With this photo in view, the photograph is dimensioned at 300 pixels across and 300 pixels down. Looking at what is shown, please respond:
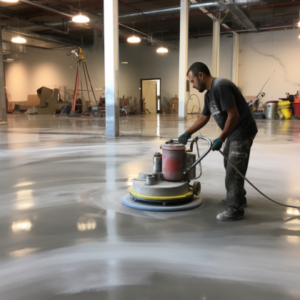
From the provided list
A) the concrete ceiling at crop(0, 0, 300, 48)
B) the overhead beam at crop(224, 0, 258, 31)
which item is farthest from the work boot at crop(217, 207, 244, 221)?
the overhead beam at crop(224, 0, 258, 31)

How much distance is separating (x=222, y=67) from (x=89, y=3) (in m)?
8.87

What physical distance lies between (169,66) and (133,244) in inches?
815

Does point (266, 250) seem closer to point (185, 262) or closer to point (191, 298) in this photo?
point (185, 262)

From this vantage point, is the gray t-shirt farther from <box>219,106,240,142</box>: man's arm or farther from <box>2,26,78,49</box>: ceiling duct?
<box>2,26,78,49</box>: ceiling duct

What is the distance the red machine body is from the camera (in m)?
2.52

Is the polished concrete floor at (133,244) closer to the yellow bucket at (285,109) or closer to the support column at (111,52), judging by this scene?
the support column at (111,52)

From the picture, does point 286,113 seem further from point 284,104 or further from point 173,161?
point 173,161

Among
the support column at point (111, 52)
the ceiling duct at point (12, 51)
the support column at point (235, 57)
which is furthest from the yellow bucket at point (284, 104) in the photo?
the ceiling duct at point (12, 51)

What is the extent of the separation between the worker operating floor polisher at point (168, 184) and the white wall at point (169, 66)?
17.1m

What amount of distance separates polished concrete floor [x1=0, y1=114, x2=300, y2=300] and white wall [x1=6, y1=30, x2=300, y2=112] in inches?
627

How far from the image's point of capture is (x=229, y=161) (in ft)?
7.83

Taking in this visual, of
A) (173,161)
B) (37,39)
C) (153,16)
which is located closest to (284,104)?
(153,16)

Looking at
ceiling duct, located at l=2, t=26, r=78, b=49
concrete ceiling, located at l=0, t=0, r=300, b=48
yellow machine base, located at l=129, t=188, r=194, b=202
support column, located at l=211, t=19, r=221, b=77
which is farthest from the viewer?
ceiling duct, located at l=2, t=26, r=78, b=49

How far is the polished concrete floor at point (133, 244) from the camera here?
1482 millimetres
